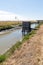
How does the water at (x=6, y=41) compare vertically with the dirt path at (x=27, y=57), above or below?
below

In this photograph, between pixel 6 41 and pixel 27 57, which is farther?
pixel 6 41

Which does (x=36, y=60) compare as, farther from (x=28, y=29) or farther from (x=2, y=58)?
(x=28, y=29)

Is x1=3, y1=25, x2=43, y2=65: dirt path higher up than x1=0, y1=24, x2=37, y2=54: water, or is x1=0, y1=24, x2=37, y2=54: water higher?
A: x1=3, y1=25, x2=43, y2=65: dirt path

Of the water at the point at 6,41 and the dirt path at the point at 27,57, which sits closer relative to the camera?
the dirt path at the point at 27,57

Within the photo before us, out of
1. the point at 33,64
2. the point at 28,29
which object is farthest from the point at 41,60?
the point at 28,29

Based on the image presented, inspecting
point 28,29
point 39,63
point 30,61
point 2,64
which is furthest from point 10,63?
point 28,29

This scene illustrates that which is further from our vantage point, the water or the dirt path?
the water

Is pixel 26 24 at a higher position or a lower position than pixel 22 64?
lower

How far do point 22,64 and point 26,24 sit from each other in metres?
47.9

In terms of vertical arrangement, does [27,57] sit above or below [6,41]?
above

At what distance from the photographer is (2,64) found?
348 inches

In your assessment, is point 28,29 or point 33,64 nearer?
point 33,64

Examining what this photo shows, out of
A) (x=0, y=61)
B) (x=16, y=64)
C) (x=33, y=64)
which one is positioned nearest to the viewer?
(x=33, y=64)

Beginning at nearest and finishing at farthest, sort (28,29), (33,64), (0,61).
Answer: (33,64) < (0,61) < (28,29)
